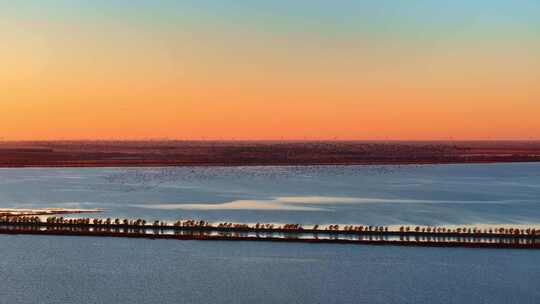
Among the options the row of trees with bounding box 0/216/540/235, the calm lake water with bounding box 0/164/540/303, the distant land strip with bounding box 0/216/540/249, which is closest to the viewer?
the calm lake water with bounding box 0/164/540/303

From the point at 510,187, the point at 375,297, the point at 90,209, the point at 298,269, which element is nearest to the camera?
the point at 375,297

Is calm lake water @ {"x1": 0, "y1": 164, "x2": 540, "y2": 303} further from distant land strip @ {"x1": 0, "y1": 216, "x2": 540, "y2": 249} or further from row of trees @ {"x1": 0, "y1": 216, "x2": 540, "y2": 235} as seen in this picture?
row of trees @ {"x1": 0, "y1": 216, "x2": 540, "y2": 235}

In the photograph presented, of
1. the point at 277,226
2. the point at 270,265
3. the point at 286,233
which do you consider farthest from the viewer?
the point at 277,226

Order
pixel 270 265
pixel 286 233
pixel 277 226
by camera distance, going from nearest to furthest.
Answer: pixel 270 265
pixel 286 233
pixel 277 226

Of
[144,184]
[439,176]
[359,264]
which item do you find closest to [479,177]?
[439,176]

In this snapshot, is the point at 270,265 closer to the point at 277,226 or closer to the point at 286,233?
the point at 286,233

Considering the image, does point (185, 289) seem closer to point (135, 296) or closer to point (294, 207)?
point (135, 296)

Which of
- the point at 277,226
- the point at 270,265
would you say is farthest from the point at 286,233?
the point at 270,265

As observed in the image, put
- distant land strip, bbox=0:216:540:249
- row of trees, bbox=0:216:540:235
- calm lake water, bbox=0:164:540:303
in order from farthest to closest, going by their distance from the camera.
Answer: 1. row of trees, bbox=0:216:540:235
2. distant land strip, bbox=0:216:540:249
3. calm lake water, bbox=0:164:540:303

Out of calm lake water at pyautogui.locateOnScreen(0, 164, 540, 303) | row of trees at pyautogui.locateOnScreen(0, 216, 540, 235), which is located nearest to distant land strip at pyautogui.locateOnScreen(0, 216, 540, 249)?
row of trees at pyautogui.locateOnScreen(0, 216, 540, 235)

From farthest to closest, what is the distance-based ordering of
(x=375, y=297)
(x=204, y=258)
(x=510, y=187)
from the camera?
(x=510, y=187) → (x=204, y=258) → (x=375, y=297)

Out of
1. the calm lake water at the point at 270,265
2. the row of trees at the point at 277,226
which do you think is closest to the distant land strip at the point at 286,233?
the row of trees at the point at 277,226
